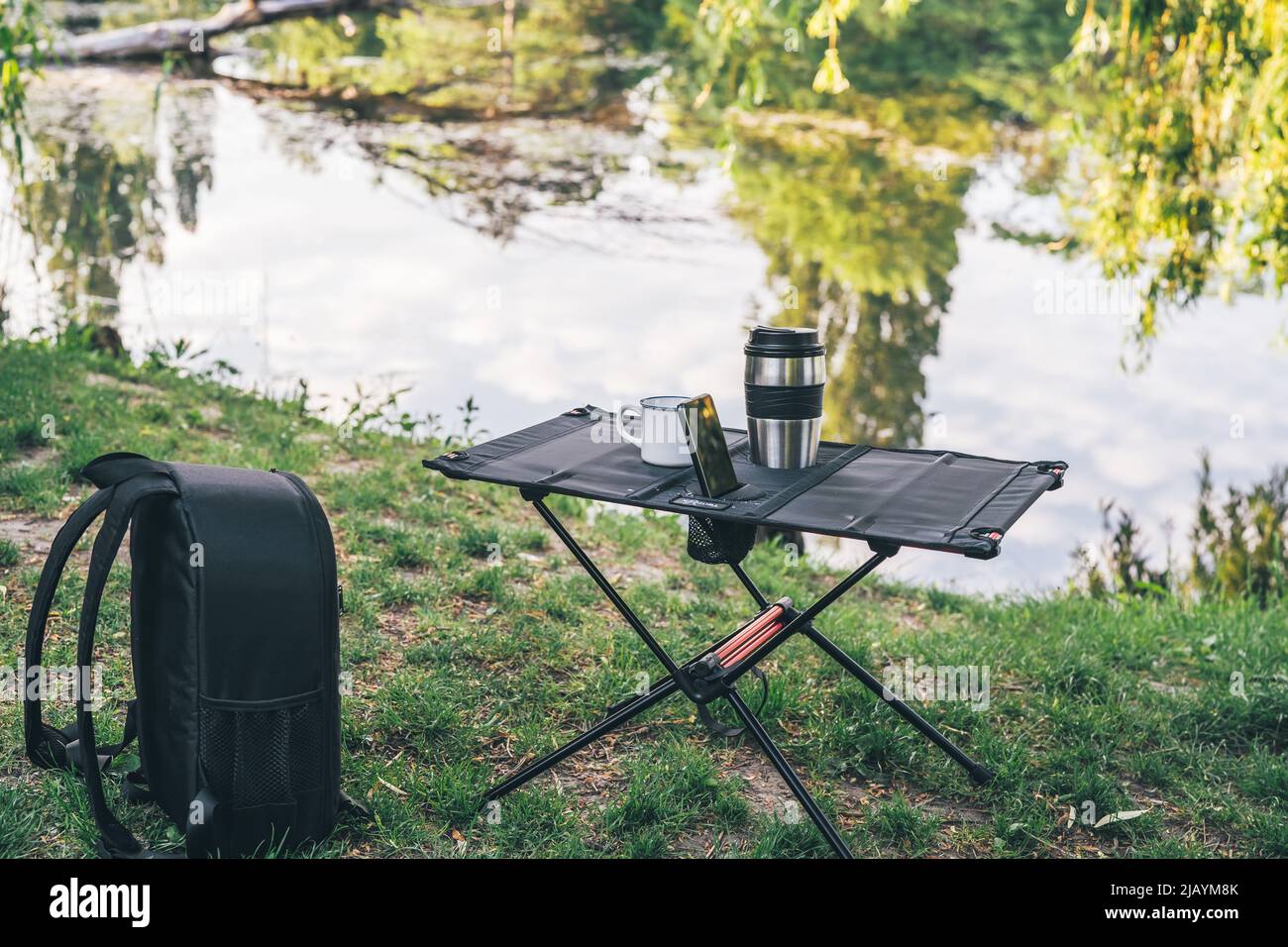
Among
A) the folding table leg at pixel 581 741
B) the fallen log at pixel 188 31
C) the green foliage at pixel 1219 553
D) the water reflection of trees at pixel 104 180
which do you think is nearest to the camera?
the folding table leg at pixel 581 741

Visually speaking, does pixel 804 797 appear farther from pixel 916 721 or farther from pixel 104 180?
pixel 104 180

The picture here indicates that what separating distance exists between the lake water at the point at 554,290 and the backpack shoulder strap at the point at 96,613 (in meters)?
3.91

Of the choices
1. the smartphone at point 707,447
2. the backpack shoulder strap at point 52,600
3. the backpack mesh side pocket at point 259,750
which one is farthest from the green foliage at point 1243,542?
the backpack shoulder strap at point 52,600

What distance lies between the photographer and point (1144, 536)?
6.11m

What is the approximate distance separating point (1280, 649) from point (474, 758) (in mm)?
2456

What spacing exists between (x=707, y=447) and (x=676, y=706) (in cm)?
104

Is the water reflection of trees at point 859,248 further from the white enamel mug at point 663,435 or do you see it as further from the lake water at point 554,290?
the white enamel mug at point 663,435

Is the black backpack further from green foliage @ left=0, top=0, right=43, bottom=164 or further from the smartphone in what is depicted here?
green foliage @ left=0, top=0, right=43, bottom=164

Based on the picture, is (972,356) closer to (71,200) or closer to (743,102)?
(743,102)

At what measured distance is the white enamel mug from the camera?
2396 millimetres

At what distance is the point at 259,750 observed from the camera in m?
2.08

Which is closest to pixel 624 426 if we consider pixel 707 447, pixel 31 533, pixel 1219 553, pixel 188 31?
pixel 707 447

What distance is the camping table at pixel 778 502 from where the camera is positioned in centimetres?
208
